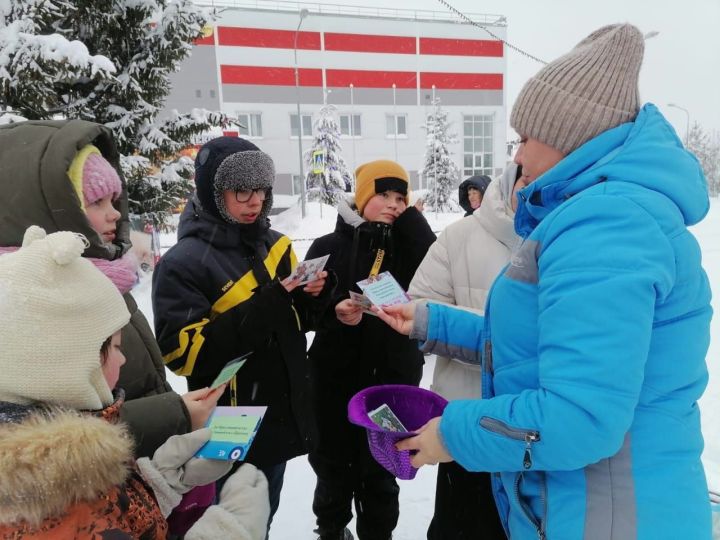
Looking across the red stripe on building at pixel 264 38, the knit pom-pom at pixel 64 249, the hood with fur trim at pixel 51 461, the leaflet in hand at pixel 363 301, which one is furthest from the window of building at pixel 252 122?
the hood with fur trim at pixel 51 461

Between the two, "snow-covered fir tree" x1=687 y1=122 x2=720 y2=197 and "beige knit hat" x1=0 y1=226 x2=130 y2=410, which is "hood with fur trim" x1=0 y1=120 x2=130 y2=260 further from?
"snow-covered fir tree" x1=687 y1=122 x2=720 y2=197

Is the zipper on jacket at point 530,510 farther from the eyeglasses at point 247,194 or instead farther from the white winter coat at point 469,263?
the eyeglasses at point 247,194

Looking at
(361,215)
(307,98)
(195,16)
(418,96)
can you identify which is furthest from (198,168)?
(418,96)

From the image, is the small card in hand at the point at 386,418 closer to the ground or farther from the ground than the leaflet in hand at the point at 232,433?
closer to the ground

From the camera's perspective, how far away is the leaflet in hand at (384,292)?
6.88ft

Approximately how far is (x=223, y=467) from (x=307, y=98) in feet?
125

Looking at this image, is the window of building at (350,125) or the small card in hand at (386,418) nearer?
the small card in hand at (386,418)

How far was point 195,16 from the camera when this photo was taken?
8398 millimetres

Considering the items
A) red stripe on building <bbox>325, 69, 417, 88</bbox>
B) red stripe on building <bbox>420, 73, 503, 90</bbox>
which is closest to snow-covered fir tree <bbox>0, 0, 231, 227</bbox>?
red stripe on building <bbox>325, 69, 417, 88</bbox>

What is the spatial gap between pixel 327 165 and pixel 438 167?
29.2ft

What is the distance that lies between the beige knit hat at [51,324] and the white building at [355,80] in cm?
3565

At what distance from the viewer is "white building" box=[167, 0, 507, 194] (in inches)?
1341

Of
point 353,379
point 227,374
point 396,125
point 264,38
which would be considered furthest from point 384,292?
point 396,125

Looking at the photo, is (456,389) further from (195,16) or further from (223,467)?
(195,16)
